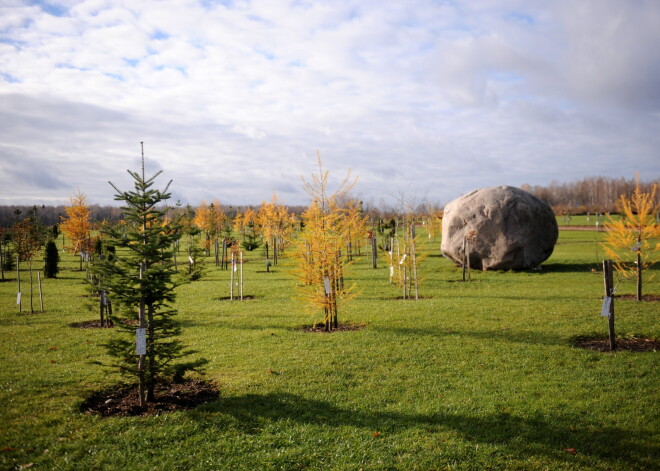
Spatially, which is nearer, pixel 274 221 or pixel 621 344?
pixel 621 344

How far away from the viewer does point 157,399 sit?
7.20m

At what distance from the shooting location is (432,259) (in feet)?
96.0

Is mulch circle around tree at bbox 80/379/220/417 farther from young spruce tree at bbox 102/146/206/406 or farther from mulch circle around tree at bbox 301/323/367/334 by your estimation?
mulch circle around tree at bbox 301/323/367/334

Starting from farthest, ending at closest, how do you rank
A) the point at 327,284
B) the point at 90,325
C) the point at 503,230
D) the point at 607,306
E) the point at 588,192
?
the point at 588,192, the point at 503,230, the point at 90,325, the point at 327,284, the point at 607,306

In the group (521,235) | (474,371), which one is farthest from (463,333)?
(521,235)

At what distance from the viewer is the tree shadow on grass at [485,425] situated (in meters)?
5.48

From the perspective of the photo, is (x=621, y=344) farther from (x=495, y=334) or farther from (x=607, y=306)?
(x=495, y=334)

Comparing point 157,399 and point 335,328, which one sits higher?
point 335,328

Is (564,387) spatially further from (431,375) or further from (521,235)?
(521,235)

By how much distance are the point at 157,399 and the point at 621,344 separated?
972 centimetres

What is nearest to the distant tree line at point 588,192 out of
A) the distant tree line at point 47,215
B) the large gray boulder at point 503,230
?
the distant tree line at point 47,215

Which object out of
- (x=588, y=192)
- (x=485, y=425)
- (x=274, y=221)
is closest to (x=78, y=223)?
(x=274, y=221)

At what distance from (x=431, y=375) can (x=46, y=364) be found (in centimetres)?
785

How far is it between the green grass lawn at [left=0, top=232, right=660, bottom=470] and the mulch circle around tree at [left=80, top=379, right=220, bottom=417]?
0.73 ft
